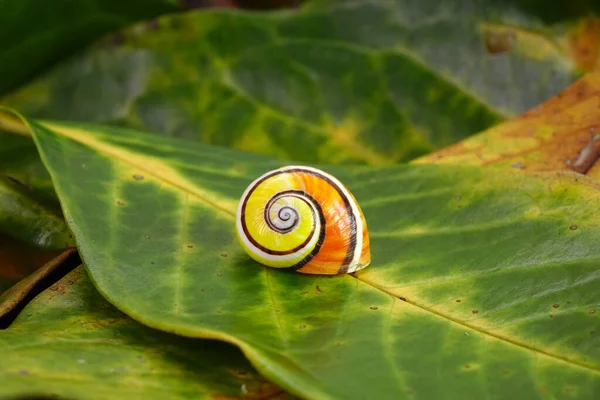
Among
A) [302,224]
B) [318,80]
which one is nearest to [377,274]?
[302,224]

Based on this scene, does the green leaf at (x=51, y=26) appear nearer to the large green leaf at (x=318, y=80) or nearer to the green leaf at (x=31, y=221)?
the large green leaf at (x=318, y=80)

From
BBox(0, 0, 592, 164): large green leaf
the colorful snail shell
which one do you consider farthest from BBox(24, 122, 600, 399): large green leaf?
BBox(0, 0, 592, 164): large green leaf

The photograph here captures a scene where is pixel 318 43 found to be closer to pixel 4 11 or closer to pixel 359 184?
pixel 359 184

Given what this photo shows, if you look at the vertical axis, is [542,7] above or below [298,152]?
above


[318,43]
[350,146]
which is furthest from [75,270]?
[318,43]

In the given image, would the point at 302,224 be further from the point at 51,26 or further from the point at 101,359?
the point at 51,26

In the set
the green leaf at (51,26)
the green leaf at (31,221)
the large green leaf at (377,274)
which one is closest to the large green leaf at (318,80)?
the green leaf at (51,26)
